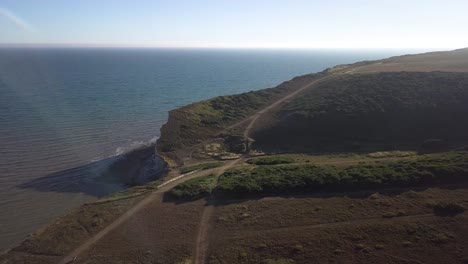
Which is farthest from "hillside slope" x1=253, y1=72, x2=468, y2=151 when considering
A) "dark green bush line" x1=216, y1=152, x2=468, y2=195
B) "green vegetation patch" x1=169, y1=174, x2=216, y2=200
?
"green vegetation patch" x1=169, y1=174, x2=216, y2=200

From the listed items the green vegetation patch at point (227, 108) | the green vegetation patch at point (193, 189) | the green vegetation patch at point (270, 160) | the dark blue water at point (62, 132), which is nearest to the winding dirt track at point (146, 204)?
the green vegetation patch at point (193, 189)

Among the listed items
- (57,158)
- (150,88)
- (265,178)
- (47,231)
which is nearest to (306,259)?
(265,178)

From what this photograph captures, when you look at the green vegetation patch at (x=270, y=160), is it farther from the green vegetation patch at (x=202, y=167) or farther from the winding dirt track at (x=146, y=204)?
the green vegetation patch at (x=202, y=167)

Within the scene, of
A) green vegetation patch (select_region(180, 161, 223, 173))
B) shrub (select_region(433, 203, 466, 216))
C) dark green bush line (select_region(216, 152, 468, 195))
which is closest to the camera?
shrub (select_region(433, 203, 466, 216))

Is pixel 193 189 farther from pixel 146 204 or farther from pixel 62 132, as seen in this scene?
pixel 62 132

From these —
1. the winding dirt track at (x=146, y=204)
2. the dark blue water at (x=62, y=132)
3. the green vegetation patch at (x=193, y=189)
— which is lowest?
the dark blue water at (x=62, y=132)

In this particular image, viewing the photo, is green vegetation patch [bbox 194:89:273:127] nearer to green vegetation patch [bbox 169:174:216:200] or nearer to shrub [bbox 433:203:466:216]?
green vegetation patch [bbox 169:174:216:200]
